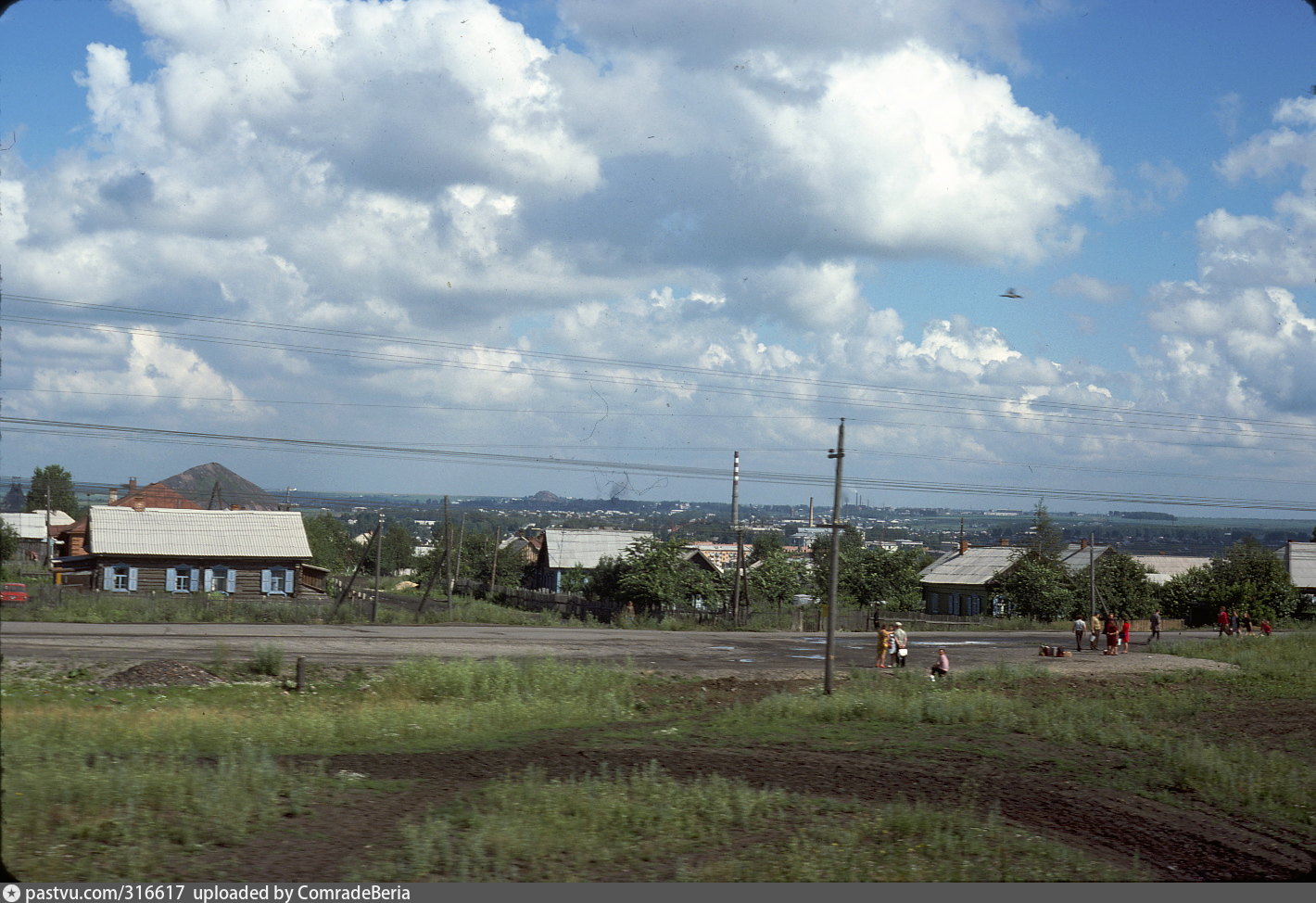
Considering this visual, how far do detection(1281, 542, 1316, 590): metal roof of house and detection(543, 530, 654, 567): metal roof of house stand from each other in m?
55.8

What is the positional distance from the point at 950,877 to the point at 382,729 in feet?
38.3

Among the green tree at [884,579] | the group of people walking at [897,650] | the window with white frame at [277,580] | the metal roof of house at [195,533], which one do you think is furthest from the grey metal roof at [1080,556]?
the metal roof of house at [195,533]

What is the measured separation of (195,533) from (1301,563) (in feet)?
284

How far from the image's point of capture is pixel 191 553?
206 ft

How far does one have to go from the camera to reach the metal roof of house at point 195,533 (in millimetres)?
62250

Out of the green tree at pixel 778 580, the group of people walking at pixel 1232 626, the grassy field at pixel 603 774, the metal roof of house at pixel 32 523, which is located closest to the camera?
the grassy field at pixel 603 774

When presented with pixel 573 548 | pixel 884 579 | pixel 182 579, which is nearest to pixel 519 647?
pixel 182 579

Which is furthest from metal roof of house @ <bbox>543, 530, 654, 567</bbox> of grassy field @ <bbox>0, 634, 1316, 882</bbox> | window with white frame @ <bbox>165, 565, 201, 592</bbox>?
grassy field @ <bbox>0, 634, 1316, 882</bbox>

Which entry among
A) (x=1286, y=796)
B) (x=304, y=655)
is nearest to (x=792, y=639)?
(x=304, y=655)

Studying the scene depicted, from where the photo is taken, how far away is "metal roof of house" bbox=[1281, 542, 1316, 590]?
286 feet

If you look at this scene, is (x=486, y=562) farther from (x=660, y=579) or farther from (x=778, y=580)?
(x=660, y=579)

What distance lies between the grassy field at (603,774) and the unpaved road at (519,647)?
4592 mm

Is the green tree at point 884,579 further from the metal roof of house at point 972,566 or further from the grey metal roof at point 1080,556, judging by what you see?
the grey metal roof at point 1080,556

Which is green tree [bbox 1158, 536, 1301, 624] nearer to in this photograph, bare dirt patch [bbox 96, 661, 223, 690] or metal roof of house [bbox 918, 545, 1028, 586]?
metal roof of house [bbox 918, 545, 1028, 586]
